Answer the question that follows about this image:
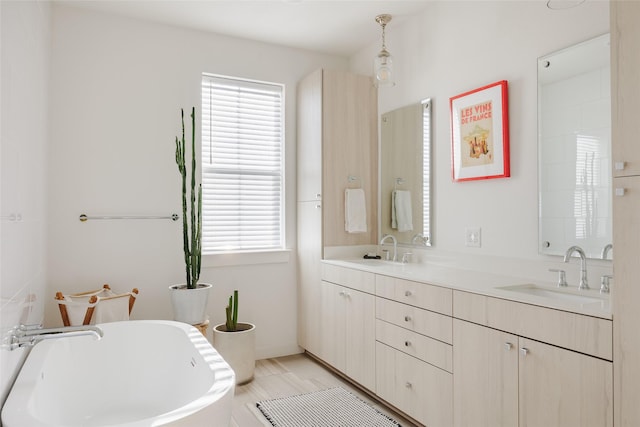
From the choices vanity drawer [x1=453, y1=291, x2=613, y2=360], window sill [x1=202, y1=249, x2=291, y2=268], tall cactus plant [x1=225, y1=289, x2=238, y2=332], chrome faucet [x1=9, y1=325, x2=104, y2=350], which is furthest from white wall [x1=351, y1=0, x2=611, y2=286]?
chrome faucet [x1=9, y1=325, x2=104, y2=350]

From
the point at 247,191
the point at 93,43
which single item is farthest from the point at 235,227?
the point at 93,43

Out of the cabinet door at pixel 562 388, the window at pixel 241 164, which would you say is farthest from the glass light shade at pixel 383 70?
the cabinet door at pixel 562 388

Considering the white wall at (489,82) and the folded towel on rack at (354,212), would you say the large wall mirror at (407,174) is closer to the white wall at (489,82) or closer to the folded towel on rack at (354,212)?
the white wall at (489,82)

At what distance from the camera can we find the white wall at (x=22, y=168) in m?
1.49

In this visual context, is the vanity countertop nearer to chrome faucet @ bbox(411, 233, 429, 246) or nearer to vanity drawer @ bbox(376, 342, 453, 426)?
chrome faucet @ bbox(411, 233, 429, 246)

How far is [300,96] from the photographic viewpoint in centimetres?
369

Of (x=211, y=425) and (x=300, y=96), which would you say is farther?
(x=300, y=96)

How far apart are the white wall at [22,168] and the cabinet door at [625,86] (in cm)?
207

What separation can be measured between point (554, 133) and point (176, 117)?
259cm

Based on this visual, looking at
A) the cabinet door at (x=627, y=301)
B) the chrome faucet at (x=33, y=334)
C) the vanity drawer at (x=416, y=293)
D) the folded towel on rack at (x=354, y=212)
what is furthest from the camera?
the folded towel on rack at (x=354, y=212)

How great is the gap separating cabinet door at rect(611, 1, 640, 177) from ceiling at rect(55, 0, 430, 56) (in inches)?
65.7

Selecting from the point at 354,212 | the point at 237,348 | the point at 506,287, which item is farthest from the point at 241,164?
the point at 506,287

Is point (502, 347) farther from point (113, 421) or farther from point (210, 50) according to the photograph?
point (210, 50)

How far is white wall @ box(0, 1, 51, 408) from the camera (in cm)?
149
